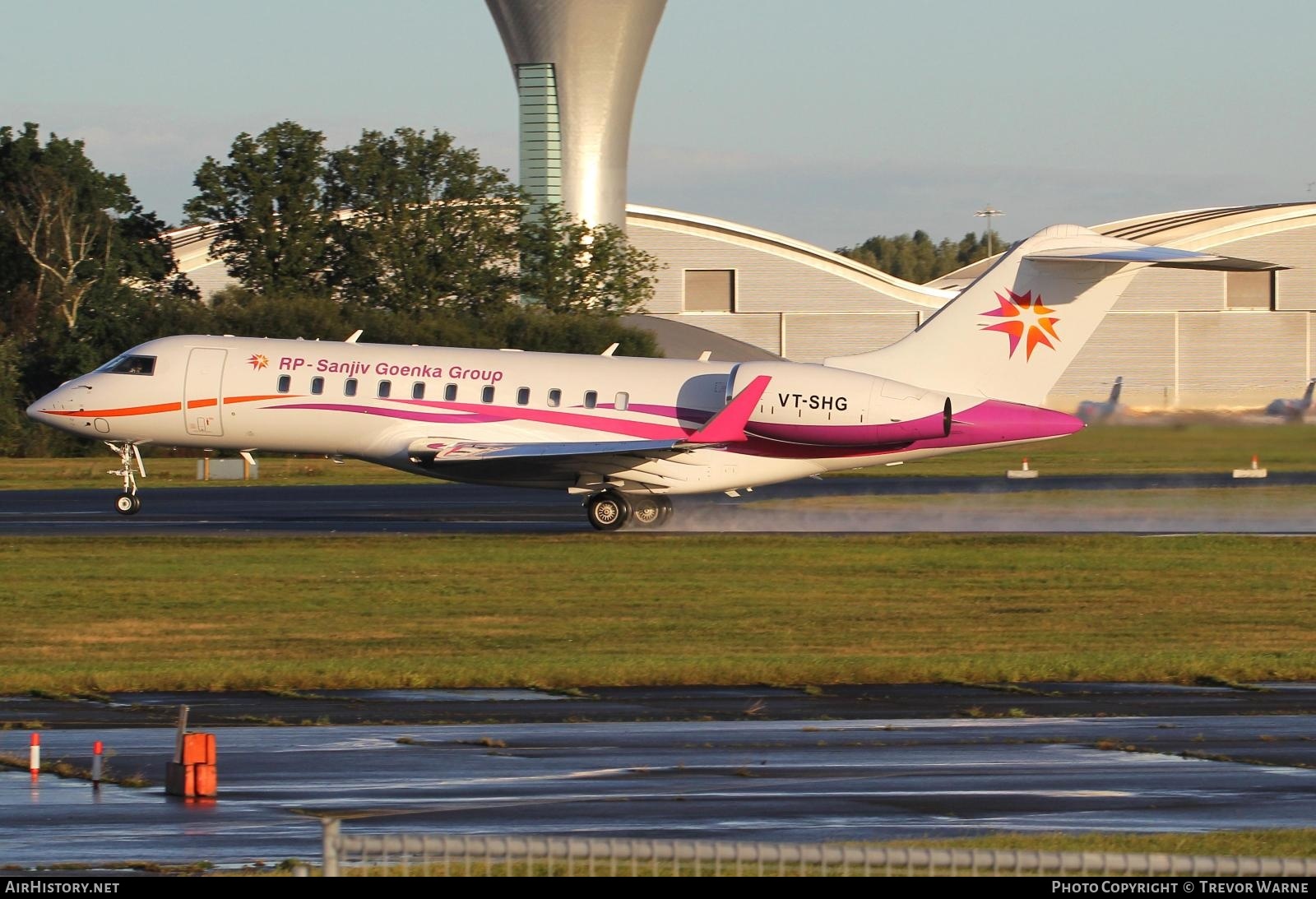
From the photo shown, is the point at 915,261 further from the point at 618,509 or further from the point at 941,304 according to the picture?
the point at 618,509

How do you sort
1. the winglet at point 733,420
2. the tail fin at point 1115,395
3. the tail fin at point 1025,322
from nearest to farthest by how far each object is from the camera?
the winglet at point 733,420 → the tail fin at point 1025,322 → the tail fin at point 1115,395

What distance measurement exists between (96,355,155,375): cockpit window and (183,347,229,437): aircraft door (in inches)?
34.8

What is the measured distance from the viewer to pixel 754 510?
37.9 meters

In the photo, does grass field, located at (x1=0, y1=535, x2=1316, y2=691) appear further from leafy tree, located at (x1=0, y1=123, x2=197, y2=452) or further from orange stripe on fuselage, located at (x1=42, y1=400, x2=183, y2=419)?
leafy tree, located at (x1=0, y1=123, x2=197, y2=452)

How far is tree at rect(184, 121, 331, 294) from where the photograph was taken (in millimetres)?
80750

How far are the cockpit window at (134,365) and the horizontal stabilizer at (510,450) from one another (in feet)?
18.4

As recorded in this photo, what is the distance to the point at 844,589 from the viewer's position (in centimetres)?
2525

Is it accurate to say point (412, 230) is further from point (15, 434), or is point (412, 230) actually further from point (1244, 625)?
point (1244, 625)

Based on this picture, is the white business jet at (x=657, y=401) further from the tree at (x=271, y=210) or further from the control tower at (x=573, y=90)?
the control tower at (x=573, y=90)

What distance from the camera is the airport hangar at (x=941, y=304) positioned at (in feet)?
292

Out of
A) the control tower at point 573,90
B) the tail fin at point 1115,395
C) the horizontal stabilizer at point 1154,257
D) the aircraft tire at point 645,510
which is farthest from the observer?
the control tower at point 573,90

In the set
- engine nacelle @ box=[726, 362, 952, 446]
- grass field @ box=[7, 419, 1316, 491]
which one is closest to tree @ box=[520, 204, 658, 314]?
grass field @ box=[7, 419, 1316, 491]

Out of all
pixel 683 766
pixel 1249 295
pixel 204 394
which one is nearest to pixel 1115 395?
pixel 204 394

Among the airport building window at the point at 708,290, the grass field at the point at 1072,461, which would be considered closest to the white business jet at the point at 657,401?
the grass field at the point at 1072,461
